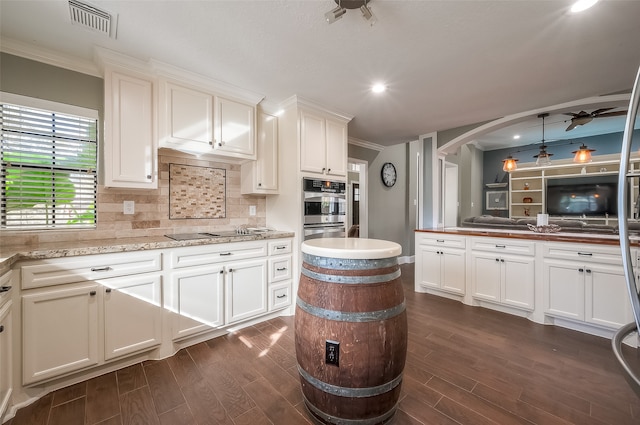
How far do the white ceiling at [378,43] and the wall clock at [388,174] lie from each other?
7.75 ft

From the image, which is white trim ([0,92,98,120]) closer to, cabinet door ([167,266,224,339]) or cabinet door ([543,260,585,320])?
cabinet door ([167,266,224,339])

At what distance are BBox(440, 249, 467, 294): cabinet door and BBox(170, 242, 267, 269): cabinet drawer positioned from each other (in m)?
2.20

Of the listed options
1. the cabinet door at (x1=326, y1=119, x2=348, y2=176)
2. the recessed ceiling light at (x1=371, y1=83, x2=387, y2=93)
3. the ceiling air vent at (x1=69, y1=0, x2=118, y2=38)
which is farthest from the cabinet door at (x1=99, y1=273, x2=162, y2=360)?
the recessed ceiling light at (x1=371, y1=83, x2=387, y2=93)

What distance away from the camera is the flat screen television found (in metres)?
5.63

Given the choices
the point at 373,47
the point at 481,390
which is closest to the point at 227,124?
the point at 373,47

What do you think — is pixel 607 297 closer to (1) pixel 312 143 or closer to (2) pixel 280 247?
(2) pixel 280 247

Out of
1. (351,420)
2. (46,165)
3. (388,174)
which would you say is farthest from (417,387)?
(388,174)

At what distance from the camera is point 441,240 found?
133 inches

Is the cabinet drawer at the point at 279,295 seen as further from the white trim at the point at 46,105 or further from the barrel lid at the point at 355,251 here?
the white trim at the point at 46,105

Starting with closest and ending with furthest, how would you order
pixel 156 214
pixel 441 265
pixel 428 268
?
pixel 156 214 → pixel 441 265 → pixel 428 268

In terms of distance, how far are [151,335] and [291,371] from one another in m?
1.04

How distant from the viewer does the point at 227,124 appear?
2.59m

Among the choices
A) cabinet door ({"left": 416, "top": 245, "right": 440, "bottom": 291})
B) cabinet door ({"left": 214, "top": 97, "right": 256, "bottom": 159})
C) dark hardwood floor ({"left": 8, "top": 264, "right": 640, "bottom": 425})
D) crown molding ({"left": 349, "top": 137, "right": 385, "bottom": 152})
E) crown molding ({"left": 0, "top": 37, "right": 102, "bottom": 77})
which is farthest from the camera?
crown molding ({"left": 349, "top": 137, "right": 385, "bottom": 152})

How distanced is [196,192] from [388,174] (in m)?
3.63
